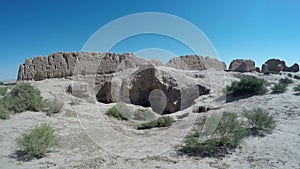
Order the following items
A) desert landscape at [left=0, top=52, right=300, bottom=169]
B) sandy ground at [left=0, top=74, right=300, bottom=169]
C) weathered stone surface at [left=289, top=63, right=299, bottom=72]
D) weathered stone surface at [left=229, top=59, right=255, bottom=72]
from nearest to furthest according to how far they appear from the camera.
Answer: sandy ground at [left=0, top=74, right=300, bottom=169], desert landscape at [left=0, top=52, right=300, bottom=169], weathered stone surface at [left=229, top=59, right=255, bottom=72], weathered stone surface at [left=289, top=63, right=299, bottom=72]

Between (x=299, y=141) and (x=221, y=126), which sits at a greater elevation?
(x=221, y=126)

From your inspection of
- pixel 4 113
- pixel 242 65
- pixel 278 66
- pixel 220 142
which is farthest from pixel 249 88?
pixel 278 66

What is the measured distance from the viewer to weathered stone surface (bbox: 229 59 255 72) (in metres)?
25.1

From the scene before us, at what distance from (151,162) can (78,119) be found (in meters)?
4.82

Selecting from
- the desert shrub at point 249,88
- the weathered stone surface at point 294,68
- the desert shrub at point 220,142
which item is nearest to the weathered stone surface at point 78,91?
the desert shrub at point 249,88

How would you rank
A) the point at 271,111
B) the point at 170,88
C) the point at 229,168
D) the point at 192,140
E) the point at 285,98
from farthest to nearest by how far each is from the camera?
the point at 170,88
the point at 285,98
the point at 271,111
the point at 192,140
the point at 229,168

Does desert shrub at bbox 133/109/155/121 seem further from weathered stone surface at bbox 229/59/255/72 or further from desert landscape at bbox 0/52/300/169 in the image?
weathered stone surface at bbox 229/59/255/72

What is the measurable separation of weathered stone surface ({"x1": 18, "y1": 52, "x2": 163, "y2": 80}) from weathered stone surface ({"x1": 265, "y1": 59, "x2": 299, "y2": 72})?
24.7 meters

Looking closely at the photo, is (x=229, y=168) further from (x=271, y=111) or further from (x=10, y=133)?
(x=10, y=133)

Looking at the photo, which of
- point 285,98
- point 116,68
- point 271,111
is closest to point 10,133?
point 271,111

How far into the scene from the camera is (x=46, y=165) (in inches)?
152

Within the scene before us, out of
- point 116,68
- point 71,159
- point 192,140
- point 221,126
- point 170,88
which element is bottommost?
point 71,159

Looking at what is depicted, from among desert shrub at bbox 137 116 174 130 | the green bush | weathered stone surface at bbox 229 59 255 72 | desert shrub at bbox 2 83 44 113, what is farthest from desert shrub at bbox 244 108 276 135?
weathered stone surface at bbox 229 59 255 72

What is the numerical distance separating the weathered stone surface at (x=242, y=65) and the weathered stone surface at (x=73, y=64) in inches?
544
